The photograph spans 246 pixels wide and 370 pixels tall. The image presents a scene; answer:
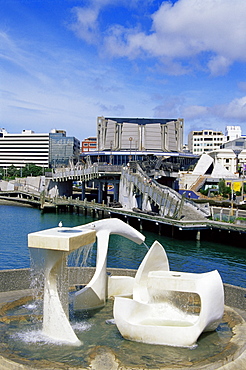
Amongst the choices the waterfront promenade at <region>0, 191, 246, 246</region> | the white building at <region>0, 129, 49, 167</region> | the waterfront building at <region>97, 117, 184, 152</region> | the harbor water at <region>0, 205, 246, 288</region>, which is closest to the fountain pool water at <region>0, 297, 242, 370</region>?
the harbor water at <region>0, 205, 246, 288</region>

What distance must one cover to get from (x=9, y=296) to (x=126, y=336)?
20.4 ft

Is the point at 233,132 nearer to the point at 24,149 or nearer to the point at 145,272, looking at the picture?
the point at 24,149

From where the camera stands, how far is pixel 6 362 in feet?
37.9

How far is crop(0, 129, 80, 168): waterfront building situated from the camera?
169750 millimetres

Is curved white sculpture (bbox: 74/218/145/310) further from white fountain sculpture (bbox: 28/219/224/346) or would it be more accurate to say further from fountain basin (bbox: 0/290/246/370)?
white fountain sculpture (bbox: 28/219/224/346)

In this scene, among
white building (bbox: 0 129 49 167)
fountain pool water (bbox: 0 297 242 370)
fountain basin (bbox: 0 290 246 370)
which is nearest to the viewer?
fountain basin (bbox: 0 290 246 370)

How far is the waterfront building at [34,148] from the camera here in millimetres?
169750

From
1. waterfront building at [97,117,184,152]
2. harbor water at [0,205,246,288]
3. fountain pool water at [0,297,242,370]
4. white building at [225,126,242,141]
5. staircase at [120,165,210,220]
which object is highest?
white building at [225,126,242,141]

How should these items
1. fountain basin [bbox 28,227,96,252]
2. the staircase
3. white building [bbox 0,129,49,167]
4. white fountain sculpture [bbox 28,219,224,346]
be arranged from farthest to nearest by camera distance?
white building [bbox 0,129,49,167]
the staircase
white fountain sculpture [bbox 28,219,224,346]
fountain basin [bbox 28,227,96,252]

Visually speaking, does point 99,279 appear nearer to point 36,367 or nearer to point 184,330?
point 184,330

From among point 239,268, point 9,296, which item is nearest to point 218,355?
point 9,296

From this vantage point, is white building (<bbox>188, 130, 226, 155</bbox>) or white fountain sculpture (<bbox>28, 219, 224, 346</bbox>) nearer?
white fountain sculpture (<bbox>28, 219, 224, 346</bbox>)

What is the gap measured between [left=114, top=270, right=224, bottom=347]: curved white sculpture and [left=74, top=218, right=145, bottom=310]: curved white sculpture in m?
2.47

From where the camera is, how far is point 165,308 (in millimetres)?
15719
